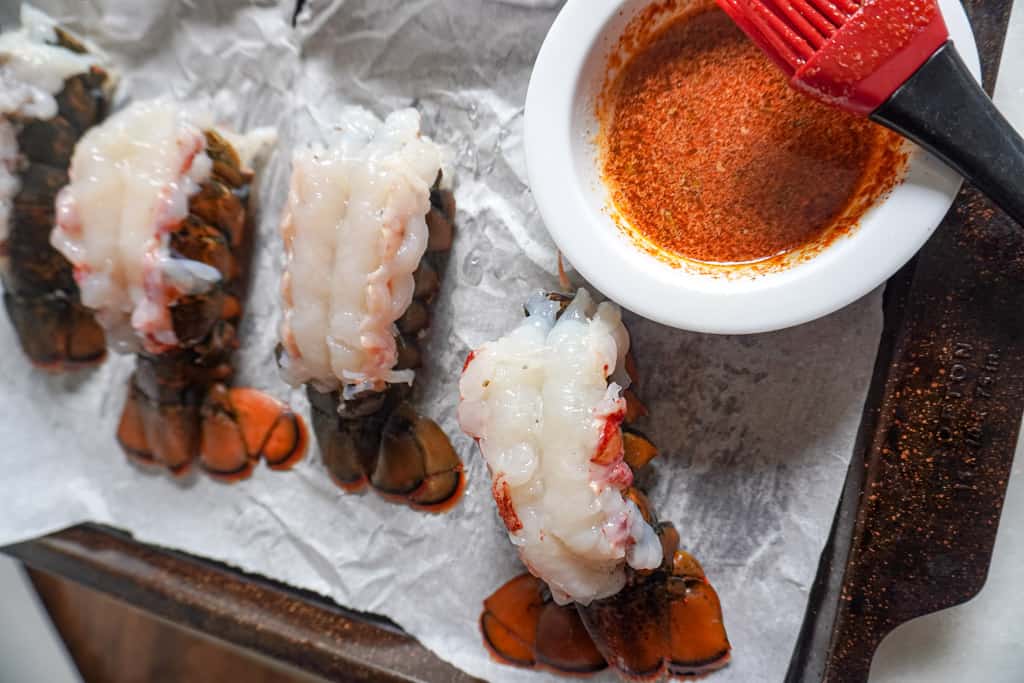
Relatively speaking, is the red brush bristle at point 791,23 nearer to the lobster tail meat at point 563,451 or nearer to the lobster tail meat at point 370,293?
the lobster tail meat at point 563,451

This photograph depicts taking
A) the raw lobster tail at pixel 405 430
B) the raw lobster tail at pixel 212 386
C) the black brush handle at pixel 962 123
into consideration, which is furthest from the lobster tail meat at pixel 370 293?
the black brush handle at pixel 962 123

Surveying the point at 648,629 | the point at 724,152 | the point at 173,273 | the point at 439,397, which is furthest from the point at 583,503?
the point at 173,273

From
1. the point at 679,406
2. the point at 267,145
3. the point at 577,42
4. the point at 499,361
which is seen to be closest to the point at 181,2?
the point at 267,145

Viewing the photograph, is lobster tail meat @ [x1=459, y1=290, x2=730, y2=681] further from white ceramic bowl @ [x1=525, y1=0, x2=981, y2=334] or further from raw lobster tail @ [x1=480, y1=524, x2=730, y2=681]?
white ceramic bowl @ [x1=525, y1=0, x2=981, y2=334]

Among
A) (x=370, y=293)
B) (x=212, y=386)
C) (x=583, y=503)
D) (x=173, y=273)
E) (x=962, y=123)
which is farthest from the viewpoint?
(x=212, y=386)

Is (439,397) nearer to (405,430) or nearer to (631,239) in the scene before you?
(405,430)

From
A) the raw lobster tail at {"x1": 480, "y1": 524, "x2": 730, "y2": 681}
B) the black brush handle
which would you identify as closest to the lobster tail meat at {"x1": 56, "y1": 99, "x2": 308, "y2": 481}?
the raw lobster tail at {"x1": 480, "y1": 524, "x2": 730, "y2": 681}
